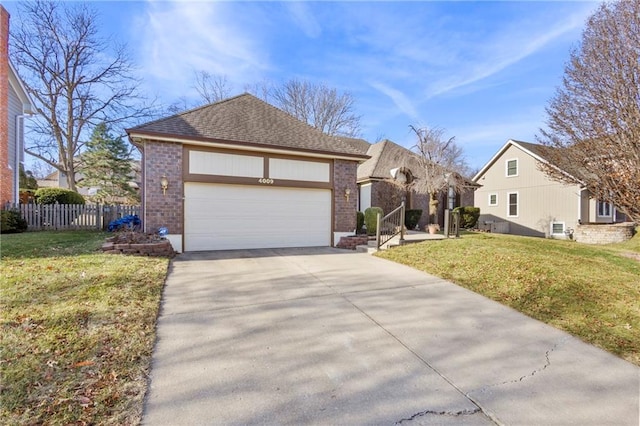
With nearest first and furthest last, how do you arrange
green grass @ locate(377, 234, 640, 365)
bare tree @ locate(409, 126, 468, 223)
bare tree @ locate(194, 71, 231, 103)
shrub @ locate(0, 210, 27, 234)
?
1. green grass @ locate(377, 234, 640, 365)
2. shrub @ locate(0, 210, 27, 234)
3. bare tree @ locate(409, 126, 468, 223)
4. bare tree @ locate(194, 71, 231, 103)

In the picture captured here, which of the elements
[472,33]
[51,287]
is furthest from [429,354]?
[472,33]

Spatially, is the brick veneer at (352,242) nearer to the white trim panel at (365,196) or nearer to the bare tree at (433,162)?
the white trim panel at (365,196)

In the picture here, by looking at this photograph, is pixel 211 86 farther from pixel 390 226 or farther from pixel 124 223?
pixel 390 226

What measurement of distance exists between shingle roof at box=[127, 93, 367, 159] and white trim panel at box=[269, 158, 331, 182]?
1.67 ft

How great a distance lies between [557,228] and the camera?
18.1 m

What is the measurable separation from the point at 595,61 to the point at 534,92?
3.13 m

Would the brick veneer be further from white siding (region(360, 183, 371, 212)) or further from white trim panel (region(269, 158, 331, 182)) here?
white siding (region(360, 183, 371, 212))

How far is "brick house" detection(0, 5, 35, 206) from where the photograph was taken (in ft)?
37.4

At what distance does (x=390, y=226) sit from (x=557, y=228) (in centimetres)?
1426

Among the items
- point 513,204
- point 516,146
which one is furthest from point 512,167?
point 513,204

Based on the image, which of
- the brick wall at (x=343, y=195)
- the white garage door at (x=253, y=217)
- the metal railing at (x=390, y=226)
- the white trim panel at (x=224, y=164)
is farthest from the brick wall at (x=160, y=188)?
the metal railing at (x=390, y=226)

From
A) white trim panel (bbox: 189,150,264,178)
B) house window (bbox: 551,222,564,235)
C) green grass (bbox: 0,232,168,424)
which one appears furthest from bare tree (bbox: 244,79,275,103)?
green grass (bbox: 0,232,168,424)

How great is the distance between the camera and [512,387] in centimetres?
263

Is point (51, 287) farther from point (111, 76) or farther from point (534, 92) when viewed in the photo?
point (111, 76)
